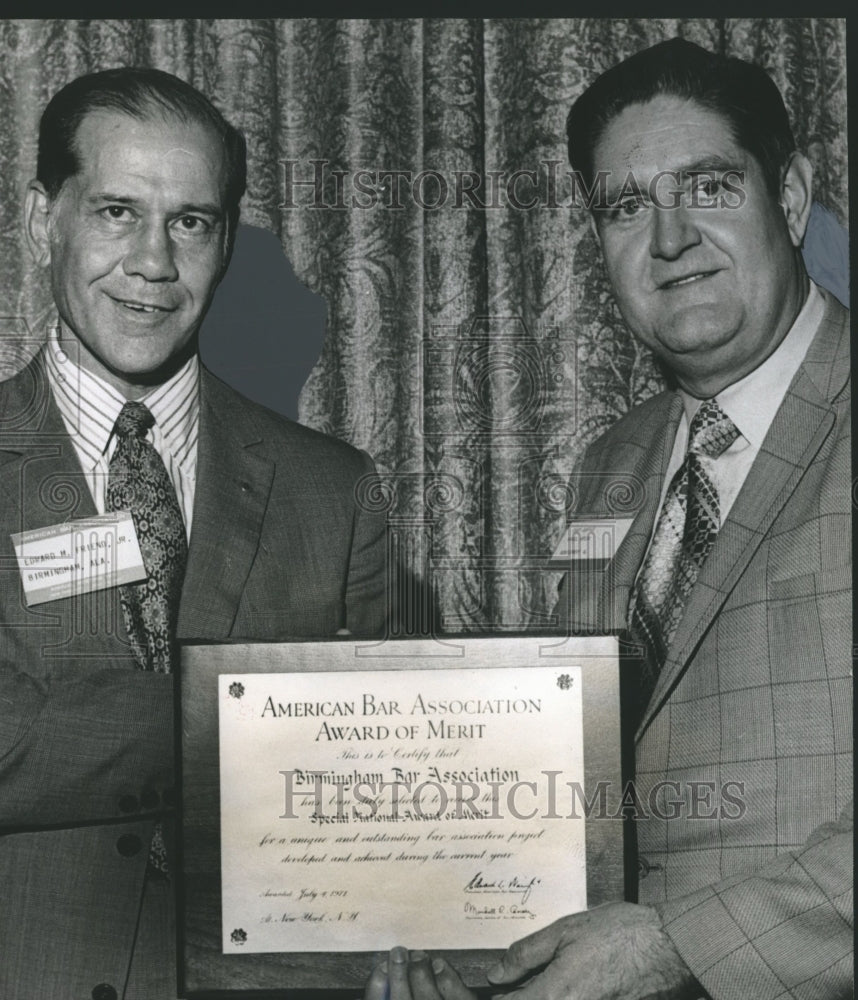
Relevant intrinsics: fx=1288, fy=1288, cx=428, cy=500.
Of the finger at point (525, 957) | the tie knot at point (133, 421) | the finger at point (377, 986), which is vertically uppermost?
the tie knot at point (133, 421)

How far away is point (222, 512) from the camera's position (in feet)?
6.10

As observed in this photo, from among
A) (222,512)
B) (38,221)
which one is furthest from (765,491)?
(38,221)

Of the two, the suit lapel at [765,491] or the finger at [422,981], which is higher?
the suit lapel at [765,491]

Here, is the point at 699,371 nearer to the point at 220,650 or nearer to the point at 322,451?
the point at 322,451

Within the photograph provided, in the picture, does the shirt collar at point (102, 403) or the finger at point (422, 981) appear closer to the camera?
the finger at point (422, 981)

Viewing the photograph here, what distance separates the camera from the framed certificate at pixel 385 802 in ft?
5.79

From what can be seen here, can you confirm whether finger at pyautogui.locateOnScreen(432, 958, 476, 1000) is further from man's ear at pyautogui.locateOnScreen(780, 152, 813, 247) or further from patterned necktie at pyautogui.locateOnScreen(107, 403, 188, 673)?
man's ear at pyautogui.locateOnScreen(780, 152, 813, 247)

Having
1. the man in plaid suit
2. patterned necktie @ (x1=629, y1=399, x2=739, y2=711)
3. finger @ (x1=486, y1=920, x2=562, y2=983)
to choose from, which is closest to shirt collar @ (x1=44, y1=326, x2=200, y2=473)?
the man in plaid suit

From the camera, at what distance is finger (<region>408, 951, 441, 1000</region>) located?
1729 mm

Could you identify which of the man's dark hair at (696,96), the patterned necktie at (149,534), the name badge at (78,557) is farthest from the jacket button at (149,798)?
the man's dark hair at (696,96)

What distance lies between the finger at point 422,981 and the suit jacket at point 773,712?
1.04ft

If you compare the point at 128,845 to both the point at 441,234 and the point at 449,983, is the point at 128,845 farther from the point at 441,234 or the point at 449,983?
the point at 441,234
